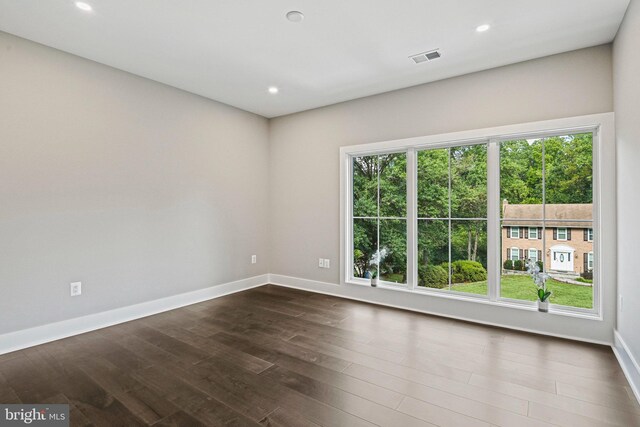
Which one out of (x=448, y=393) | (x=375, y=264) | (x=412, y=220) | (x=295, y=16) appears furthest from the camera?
(x=375, y=264)

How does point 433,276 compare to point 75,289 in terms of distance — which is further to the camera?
point 433,276

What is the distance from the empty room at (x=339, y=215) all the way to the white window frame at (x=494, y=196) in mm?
21

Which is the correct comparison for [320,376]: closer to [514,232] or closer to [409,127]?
[514,232]

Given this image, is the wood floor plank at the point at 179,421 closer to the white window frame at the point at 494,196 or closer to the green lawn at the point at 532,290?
the white window frame at the point at 494,196

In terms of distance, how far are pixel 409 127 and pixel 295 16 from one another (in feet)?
6.46

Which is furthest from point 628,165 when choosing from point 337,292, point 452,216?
point 337,292

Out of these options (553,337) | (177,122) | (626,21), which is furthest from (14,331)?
(626,21)

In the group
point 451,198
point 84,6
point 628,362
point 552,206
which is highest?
point 84,6

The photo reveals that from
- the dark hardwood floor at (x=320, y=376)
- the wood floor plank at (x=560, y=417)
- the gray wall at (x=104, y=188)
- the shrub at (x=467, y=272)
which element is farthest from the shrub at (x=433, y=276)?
the gray wall at (x=104, y=188)

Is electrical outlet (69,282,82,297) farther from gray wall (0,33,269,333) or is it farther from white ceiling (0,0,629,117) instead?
white ceiling (0,0,629,117)

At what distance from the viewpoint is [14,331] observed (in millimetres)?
2711

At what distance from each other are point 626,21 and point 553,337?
2720 mm

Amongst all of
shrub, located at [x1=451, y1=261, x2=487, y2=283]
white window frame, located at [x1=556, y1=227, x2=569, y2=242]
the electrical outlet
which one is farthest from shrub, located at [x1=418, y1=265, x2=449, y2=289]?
the electrical outlet

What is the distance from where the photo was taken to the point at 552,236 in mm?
3150
